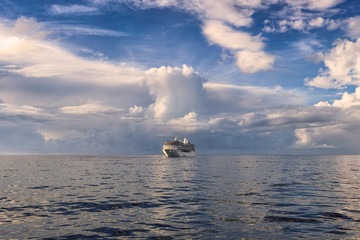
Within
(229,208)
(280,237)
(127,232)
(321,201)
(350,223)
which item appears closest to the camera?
(280,237)

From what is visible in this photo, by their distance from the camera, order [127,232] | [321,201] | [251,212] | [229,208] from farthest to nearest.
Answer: [321,201]
[229,208]
[251,212]
[127,232]

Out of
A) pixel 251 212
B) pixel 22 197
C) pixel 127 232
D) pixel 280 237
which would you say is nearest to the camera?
pixel 280 237

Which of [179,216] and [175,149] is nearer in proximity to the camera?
[179,216]

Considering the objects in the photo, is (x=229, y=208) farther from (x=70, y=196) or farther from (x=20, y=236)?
(x=70, y=196)

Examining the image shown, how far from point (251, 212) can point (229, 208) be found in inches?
70.6

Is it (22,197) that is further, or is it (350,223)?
(22,197)

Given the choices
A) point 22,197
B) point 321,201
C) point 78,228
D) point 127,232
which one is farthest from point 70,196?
point 321,201

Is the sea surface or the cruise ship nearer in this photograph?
the sea surface

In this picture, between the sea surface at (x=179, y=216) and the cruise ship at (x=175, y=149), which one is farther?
the cruise ship at (x=175, y=149)

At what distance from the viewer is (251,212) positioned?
17922 millimetres

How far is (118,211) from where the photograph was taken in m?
18.3

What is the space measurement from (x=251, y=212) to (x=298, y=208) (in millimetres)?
3974

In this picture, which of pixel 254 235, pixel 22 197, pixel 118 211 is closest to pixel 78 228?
pixel 118 211

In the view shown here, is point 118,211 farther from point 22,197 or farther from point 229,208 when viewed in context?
point 22,197
